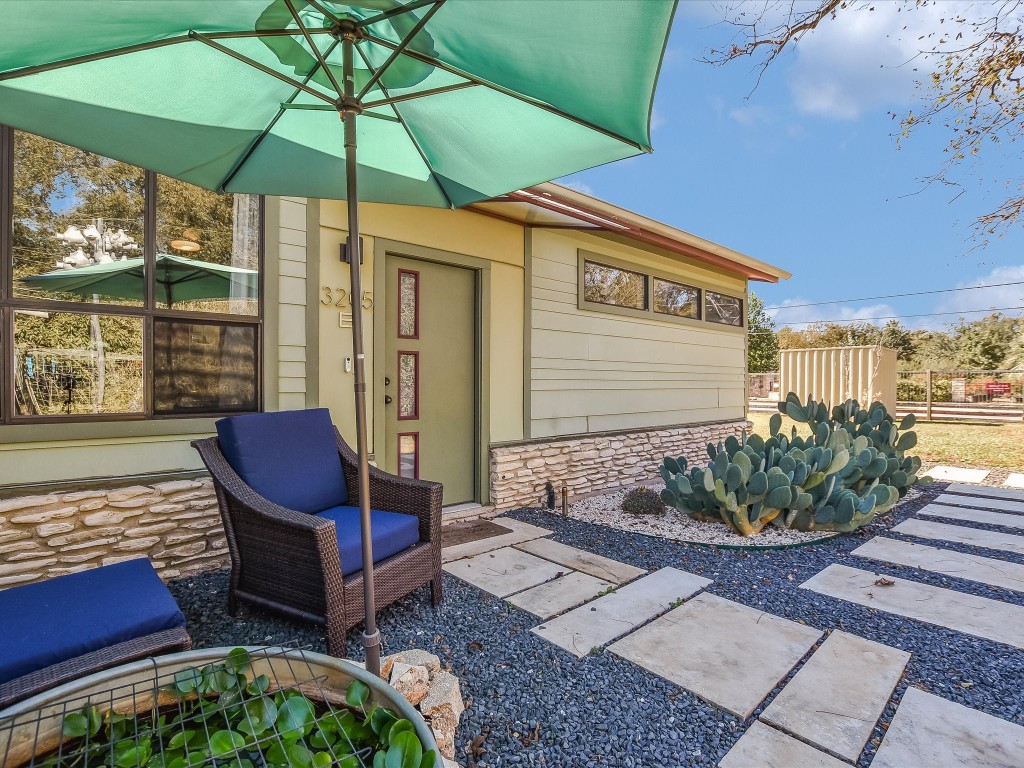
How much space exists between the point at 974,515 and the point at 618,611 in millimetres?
3905

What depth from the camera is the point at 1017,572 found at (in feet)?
10.3

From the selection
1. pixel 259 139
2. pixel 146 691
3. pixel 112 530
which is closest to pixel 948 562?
pixel 146 691

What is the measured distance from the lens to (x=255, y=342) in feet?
10.6

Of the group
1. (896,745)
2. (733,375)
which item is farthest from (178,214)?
(733,375)

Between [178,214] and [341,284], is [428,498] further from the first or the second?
[178,214]

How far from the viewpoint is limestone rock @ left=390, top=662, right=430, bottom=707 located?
5.32 ft

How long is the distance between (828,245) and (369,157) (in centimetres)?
4909

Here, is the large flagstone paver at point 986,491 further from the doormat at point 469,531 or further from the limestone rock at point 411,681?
the limestone rock at point 411,681

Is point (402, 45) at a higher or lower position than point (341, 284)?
higher

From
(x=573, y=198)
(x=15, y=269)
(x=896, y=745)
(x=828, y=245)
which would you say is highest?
(x=828, y=245)

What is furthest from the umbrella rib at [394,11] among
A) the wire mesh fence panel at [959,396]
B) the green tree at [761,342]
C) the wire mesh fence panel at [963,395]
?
the green tree at [761,342]

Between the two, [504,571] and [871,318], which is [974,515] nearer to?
[504,571]

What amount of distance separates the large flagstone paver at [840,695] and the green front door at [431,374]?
2.81 metres

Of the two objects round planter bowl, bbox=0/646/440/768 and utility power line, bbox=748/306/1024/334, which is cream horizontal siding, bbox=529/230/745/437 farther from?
utility power line, bbox=748/306/1024/334
